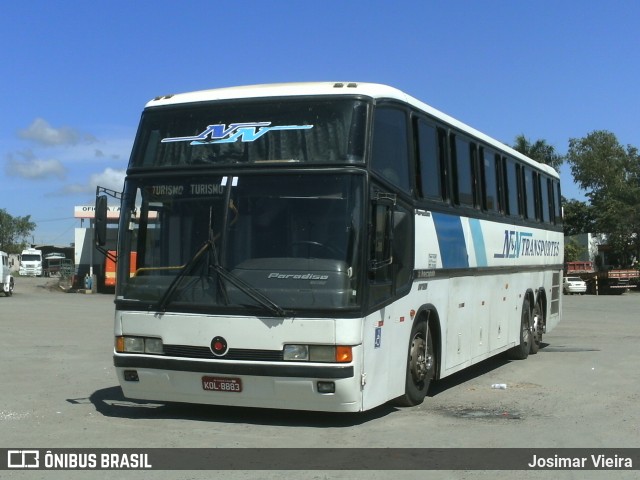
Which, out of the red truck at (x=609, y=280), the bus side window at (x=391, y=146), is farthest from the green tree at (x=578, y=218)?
the bus side window at (x=391, y=146)

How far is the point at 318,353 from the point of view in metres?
8.35

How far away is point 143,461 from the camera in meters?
7.38

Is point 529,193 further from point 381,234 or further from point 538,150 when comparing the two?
point 538,150

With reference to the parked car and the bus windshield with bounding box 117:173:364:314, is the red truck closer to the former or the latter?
the parked car

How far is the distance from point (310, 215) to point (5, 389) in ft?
18.8

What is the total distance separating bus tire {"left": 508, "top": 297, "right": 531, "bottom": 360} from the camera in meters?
16.1

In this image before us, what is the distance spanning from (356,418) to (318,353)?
150 cm

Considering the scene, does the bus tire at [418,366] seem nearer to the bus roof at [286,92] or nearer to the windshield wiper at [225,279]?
the windshield wiper at [225,279]

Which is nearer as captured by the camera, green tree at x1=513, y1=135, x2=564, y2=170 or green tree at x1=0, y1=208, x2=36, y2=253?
green tree at x1=513, y1=135, x2=564, y2=170

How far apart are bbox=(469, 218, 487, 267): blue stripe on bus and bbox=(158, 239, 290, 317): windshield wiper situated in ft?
16.1

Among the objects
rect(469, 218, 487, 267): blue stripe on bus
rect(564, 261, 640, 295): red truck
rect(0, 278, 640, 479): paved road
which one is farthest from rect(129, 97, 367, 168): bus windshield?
rect(564, 261, 640, 295): red truck

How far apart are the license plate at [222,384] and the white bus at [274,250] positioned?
1 cm

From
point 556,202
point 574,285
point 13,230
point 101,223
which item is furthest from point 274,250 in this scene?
point 13,230

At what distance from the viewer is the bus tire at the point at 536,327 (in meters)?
16.9
